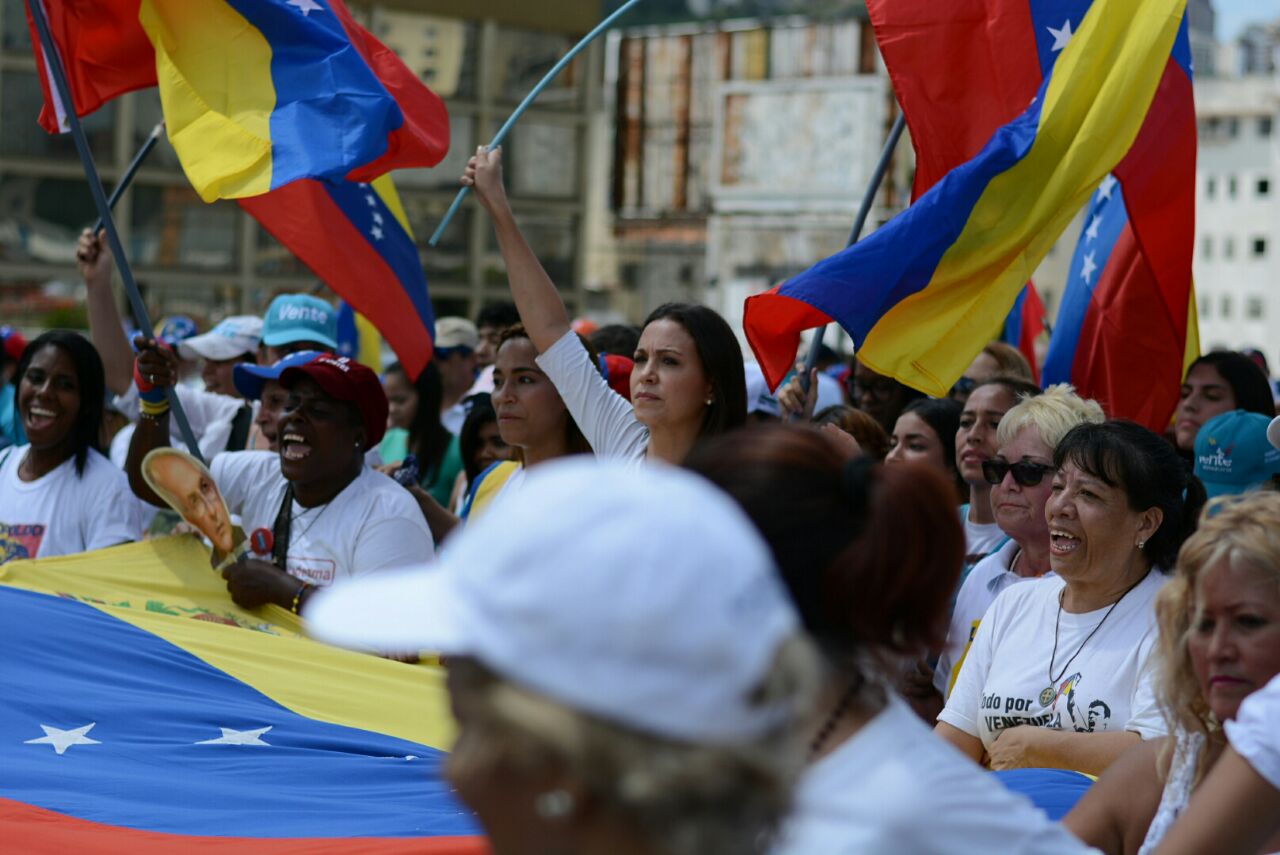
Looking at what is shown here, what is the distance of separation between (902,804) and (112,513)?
4.93 metres

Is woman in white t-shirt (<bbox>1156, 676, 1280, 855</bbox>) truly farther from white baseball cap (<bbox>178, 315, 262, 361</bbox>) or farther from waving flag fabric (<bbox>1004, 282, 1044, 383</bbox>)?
waving flag fabric (<bbox>1004, 282, 1044, 383</bbox>)

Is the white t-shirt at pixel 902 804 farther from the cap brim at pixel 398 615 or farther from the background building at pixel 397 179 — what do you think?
the background building at pixel 397 179

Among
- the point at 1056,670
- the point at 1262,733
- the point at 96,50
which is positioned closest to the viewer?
the point at 1262,733

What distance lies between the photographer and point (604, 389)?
5.00 meters

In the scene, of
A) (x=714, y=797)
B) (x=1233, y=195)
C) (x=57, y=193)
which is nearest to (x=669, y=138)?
(x=1233, y=195)

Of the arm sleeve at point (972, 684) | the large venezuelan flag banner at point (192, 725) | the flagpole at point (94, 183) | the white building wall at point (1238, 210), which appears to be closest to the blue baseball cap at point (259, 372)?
the flagpole at point (94, 183)

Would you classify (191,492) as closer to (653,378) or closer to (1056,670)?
(653,378)

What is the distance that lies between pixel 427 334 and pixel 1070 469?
11.5 ft

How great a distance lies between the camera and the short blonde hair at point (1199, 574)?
2699 millimetres

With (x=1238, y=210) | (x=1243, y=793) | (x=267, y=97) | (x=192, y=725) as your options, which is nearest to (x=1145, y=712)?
(x=1243, y=793)

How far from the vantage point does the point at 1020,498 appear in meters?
5.01

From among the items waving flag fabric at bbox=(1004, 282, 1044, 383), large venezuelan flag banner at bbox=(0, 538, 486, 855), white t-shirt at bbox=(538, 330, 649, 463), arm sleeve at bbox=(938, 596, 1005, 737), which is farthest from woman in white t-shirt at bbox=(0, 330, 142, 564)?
waving flag fabric at bbox=(1004, 282, 1044, 383)

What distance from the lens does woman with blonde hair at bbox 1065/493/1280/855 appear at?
270 cm

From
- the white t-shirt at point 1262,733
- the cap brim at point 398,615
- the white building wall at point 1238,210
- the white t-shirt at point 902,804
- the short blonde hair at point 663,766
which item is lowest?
the white building wall at point 1238,210
